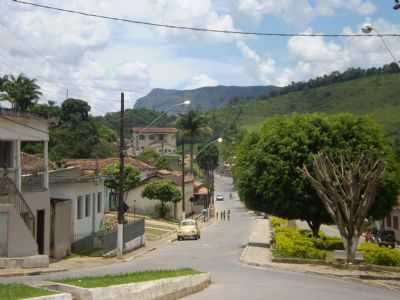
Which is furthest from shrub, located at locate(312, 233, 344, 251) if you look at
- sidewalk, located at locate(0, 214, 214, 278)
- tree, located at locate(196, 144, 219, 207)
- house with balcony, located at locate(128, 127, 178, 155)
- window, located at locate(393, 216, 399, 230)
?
house with balcony, located at locate(128, 127, 178, 155)

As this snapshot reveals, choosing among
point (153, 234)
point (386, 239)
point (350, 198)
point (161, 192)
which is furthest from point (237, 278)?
point (161, 192)

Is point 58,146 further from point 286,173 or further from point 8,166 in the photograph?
point 8,166

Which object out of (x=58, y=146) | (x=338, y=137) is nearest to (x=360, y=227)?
(x=338, y=137)

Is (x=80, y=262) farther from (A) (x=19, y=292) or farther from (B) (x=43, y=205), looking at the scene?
(A) (x=19, y=292)

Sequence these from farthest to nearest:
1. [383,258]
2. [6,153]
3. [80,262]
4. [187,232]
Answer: [187,232]
[80,262]
[6,153]
[383,258]

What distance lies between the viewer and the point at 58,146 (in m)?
92.8

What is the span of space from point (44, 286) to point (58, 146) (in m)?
82.1

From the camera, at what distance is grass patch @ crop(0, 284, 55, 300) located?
10.8 metres

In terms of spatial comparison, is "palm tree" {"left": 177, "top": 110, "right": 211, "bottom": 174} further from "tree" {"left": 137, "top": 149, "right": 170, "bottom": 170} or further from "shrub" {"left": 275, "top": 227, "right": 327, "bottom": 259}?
"shrub" {"left": 275, "top": 227, "right": 327, "bottom": 259}

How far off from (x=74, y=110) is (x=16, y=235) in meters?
93.1

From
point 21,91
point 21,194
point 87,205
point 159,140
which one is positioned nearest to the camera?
point 21,194

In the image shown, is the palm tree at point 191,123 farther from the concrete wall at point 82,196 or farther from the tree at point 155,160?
the concrete wall at point 82,196

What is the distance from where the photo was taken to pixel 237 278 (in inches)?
929

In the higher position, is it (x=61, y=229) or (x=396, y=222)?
(x=61, y=229)
